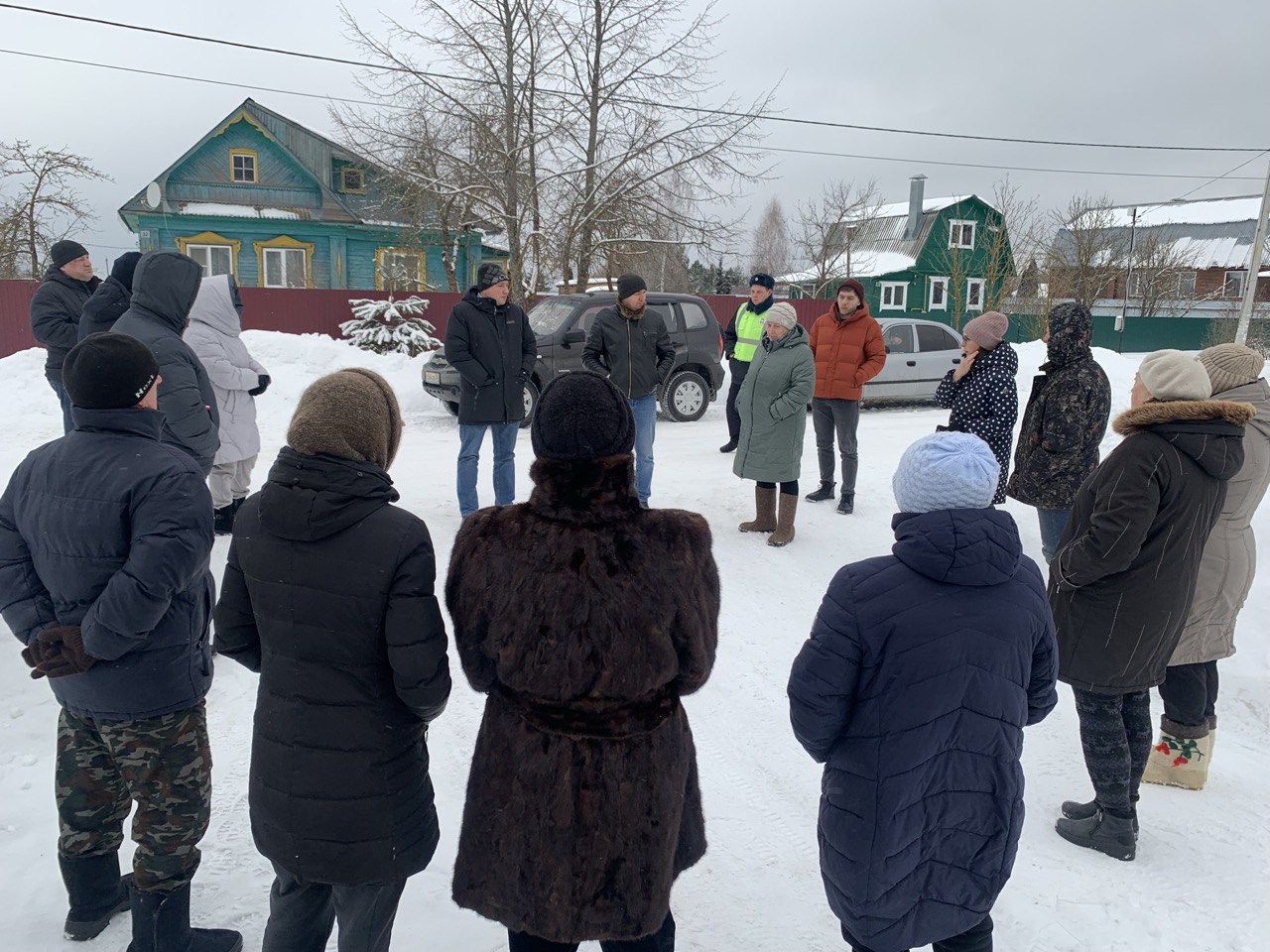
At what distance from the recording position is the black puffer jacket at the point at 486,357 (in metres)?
6.30

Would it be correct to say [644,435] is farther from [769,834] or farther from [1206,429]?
[1206,429]

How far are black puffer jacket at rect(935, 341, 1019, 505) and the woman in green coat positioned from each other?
107cm

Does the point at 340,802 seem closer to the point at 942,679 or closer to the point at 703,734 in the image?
the point at 942,679

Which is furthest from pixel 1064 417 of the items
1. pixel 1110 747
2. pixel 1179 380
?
pixel 1110 747

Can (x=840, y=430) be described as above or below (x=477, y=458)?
above

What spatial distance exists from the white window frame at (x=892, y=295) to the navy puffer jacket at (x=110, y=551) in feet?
139

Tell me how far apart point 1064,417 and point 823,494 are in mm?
2735

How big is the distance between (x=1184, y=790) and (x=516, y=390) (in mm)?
4749

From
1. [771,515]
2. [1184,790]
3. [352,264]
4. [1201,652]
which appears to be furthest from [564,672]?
[352,264]

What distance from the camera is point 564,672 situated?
190 cm

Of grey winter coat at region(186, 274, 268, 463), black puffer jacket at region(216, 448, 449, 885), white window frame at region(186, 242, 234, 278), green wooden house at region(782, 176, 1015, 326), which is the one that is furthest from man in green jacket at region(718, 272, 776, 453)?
green wooden house at region(782, 176, 1015, 326)

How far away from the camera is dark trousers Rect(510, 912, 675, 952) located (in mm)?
2082

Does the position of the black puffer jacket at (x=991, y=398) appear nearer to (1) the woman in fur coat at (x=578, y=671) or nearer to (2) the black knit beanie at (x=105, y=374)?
(1) the woman in fur coat at (x=578, y=671)

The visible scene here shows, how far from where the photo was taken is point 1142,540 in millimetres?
3143
